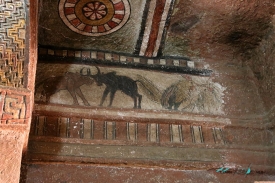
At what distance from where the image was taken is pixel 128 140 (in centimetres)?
294

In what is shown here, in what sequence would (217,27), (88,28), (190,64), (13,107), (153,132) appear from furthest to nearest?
(190,64), (217,27), (88,28), (153,132), (13,107)

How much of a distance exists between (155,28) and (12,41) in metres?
1.27

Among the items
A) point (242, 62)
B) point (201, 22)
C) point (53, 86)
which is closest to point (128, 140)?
point (53, 86)

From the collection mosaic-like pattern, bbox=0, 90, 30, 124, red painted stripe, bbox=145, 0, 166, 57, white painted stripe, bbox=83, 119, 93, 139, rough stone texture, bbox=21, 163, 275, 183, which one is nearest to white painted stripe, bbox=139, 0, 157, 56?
red painted stripe, bbox=145, 0, 166, 57

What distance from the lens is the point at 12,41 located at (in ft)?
7.98

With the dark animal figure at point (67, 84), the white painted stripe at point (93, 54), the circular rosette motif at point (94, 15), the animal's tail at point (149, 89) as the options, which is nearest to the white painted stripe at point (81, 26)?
the circular rosette motif at point (94, 15)

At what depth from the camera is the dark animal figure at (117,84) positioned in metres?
3.15

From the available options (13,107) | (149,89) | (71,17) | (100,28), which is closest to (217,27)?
(149,89)

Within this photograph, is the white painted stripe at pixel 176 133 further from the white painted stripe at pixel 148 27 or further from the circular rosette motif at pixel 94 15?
the circular rosette motif at pixel 94 15

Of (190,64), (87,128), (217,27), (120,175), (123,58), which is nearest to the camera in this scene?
(120,175)

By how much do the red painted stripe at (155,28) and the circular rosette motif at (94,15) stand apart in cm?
24

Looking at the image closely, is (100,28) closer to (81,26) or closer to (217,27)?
(81,26)

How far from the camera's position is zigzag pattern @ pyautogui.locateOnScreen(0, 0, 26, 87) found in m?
2.35

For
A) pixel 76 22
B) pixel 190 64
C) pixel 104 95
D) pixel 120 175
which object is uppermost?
pixel 76 22
